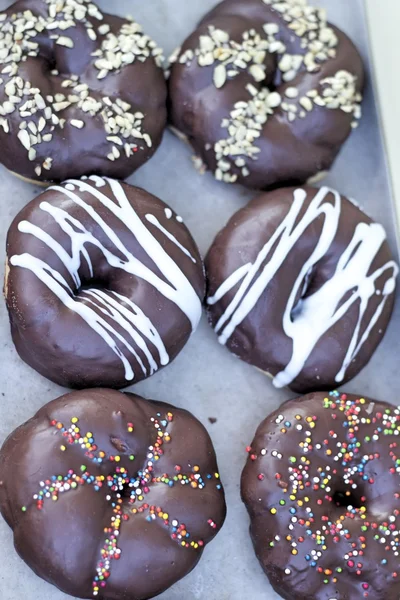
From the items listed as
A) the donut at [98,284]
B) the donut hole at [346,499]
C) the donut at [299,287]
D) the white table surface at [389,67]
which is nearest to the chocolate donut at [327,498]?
the donut hole at [346,499]

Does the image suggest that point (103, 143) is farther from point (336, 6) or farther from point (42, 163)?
point (336, 6)

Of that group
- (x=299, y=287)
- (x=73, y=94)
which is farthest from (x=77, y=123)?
(x=299, y=287)

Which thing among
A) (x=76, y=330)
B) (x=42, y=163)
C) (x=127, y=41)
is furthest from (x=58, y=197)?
(x=127, y=41)

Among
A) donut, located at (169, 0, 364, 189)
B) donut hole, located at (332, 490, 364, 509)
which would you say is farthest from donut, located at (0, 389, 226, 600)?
donut, located at (169, 0, 364, 189)

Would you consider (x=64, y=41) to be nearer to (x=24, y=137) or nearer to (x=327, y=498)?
(x=24, y=137)

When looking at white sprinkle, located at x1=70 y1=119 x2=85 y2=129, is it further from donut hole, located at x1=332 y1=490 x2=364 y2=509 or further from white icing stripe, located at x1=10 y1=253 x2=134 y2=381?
donut hole, located at x1=332 y1=490 x2=364 y2=509
